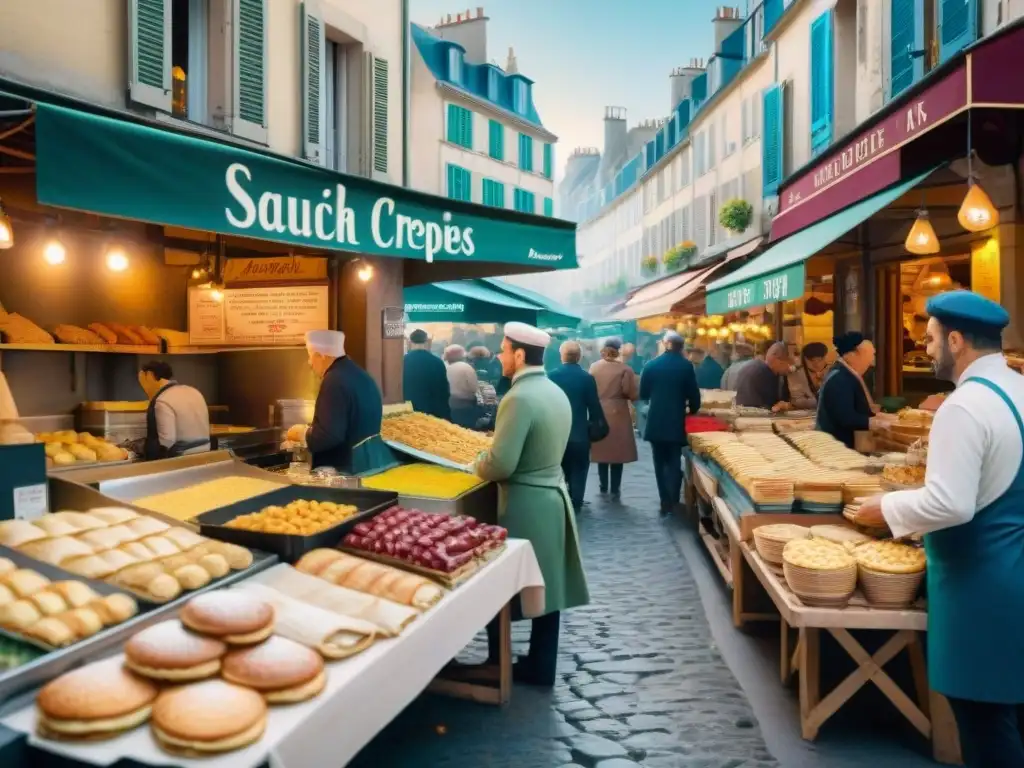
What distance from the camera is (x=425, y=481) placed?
19.2ft

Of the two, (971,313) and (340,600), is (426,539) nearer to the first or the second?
(340,600)

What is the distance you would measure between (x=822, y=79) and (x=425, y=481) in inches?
440

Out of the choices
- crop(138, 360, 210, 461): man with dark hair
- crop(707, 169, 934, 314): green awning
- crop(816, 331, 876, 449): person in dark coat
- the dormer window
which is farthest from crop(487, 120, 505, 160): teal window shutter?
crop(138, 360, 210, 461): man with dark hair

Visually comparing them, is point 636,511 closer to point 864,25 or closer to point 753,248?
point 753,248

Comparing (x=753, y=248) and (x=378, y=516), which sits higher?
(x=753, y=248)

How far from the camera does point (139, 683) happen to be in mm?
2490

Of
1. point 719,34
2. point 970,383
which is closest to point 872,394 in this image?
point 970,383

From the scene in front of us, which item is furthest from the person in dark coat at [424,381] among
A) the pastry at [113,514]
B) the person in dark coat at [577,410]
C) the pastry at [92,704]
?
the pastry at [92,704]

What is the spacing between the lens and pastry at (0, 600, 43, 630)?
2.65 m

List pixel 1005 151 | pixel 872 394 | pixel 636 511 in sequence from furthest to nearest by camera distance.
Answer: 1. pixel 872 394
2. pixel 636 511
3. pixel 1005 151

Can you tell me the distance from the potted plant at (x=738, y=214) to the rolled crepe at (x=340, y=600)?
16.8 meters

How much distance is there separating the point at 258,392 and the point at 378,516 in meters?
5.35

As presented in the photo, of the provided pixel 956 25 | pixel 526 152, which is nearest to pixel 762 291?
pixel 956 25

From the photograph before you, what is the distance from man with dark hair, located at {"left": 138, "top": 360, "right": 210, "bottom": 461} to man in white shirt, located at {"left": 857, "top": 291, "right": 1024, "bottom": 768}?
5.54 m
